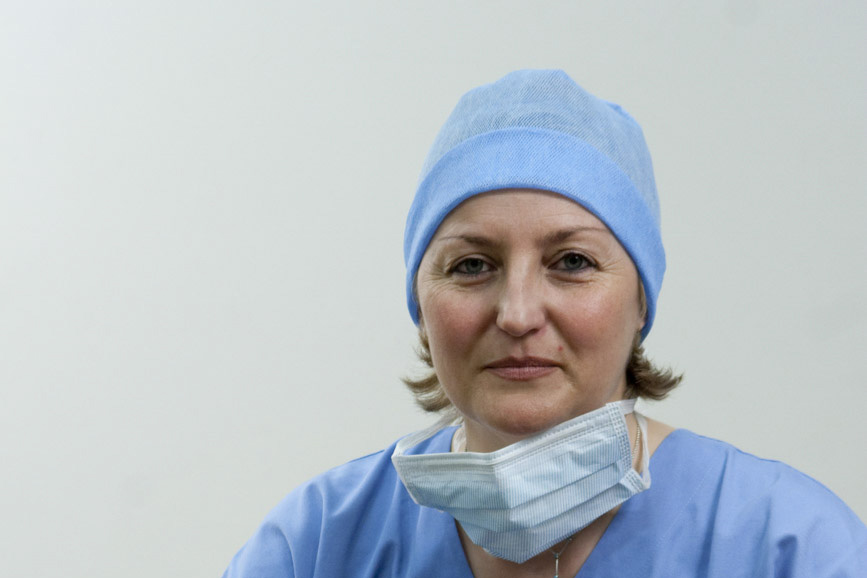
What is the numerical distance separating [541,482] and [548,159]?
1.50 feet

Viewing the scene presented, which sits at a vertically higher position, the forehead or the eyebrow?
the forehead

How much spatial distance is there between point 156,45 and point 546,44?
106cm

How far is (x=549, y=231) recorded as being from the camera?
56.8 inches

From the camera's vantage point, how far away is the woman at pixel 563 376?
1.44 meters

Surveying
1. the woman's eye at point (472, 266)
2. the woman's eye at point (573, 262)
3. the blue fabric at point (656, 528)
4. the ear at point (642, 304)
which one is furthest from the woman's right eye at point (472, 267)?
the blue fabric at point (656, 528)

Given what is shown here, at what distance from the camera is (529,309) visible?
1412 millimetres

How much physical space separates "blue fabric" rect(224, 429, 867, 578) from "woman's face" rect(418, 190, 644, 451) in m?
0.20

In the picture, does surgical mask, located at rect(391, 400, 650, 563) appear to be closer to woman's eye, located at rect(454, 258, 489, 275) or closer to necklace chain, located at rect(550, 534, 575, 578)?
necklace chain, located at rect(550, 534, 575, 578)

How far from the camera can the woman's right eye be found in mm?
1498

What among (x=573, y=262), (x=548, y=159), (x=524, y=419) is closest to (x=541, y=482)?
(x=524, y=419)

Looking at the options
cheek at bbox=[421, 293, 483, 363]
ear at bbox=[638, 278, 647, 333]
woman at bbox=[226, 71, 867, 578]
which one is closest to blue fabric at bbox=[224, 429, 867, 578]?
woman at bbox=[226, 71, 867, 578]

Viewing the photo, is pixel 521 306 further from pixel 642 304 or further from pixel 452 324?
pixel 642 304

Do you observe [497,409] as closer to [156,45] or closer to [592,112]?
[592,112]

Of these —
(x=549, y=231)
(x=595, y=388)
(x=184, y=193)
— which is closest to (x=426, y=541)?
(x=595, y=388)
